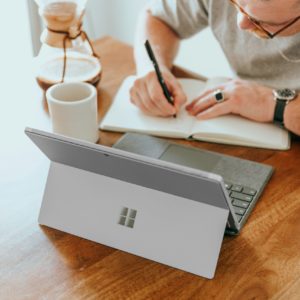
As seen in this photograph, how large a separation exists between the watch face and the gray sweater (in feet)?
0.24

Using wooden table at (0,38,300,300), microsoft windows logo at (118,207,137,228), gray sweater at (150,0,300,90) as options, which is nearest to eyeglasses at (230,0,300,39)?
gray sweater at (150,0,300,90)

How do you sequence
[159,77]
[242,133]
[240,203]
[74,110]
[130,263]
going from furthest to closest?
[159,77], [242,133], [74,110], [240,203], [130,263]

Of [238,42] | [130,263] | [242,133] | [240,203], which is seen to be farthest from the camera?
[238,42]

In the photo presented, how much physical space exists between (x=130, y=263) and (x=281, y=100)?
604 millimetres

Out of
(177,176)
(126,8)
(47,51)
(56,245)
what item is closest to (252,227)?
(177,176)

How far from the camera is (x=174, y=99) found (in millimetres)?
1340

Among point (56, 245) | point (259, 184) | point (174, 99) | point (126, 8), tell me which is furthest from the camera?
point (126, 8)

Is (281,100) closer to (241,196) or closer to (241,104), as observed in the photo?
(241,104)

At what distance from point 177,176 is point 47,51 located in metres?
0.69

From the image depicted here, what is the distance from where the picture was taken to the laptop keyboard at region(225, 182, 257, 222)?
1.03 meters

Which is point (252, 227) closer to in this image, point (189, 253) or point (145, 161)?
point (189, 253)

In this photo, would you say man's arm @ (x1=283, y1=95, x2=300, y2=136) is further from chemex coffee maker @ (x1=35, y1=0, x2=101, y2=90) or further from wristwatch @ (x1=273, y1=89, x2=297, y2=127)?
chemex coffee maker @ (x1=35, y1=0, x2=101, y2=90)

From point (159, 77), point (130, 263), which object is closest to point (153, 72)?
point (159, 77)

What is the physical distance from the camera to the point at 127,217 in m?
0.96
